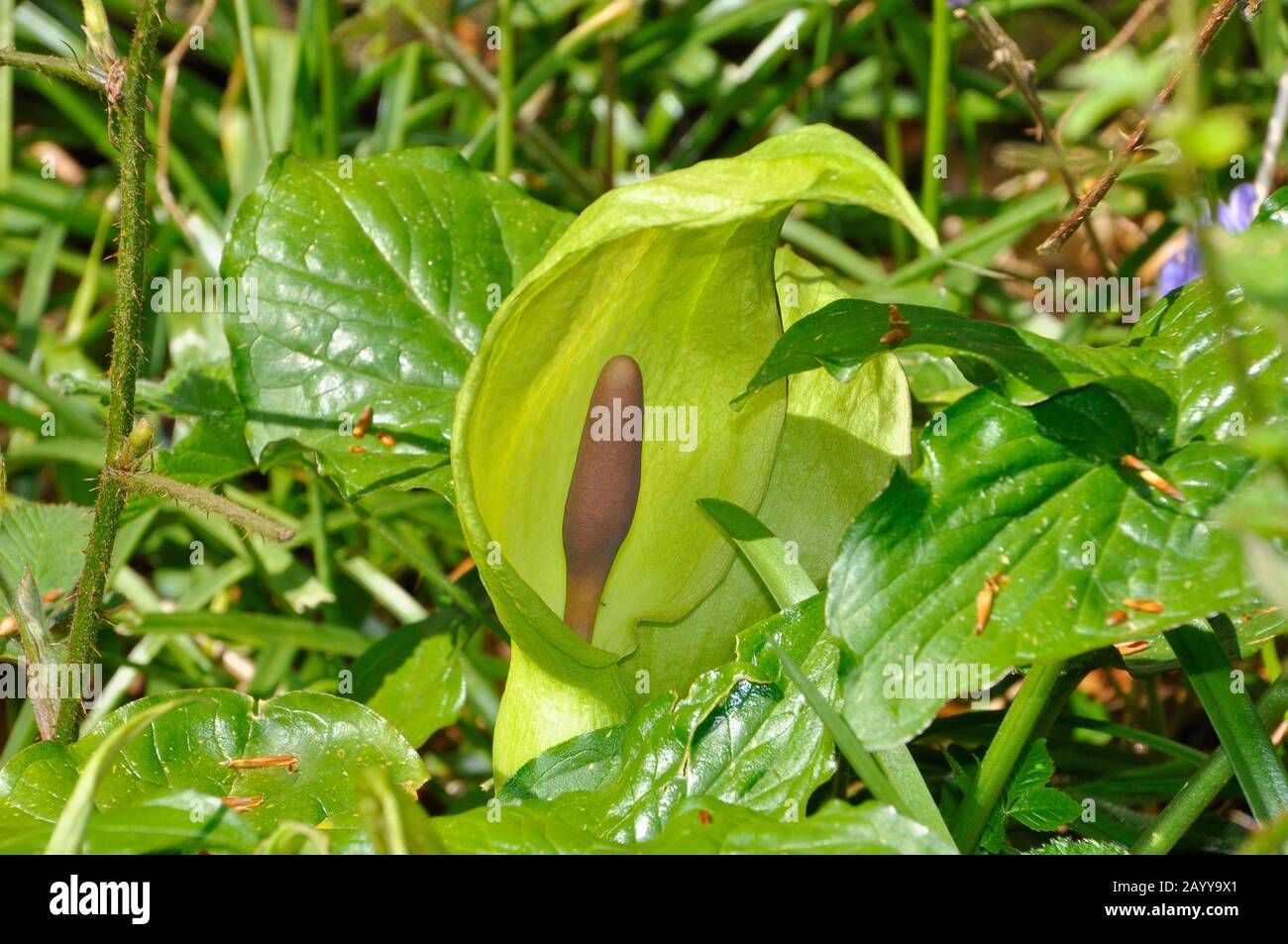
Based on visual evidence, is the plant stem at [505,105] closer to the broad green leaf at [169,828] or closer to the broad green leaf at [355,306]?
the broad green leaf at [355,306]

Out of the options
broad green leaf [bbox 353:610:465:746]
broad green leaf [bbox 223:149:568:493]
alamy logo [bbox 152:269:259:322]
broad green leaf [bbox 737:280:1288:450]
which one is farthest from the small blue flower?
alamy logo [bbox 152:269:259:322]

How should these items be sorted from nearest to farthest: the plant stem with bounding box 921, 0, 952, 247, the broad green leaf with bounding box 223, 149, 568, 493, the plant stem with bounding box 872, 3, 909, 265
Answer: the broad green leaf with bounding box 223, 149, 568, 493, the plant stem with bounding box 921, 0, 952, 247, the plant stem with bounding box 872, 3, 909, 265

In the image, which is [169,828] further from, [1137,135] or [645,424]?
[1137,135]

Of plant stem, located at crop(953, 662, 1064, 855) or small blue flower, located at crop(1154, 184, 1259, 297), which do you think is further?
small blue flower, located at crop(1154, 184, 1259, 297)

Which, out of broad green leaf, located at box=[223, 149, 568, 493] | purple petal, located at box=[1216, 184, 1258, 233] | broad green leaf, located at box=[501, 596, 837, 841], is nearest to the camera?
broad green leaf, located at box=[501, 596, 837, 841]

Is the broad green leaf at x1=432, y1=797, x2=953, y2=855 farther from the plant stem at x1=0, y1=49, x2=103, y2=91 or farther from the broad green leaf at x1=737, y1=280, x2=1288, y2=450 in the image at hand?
the plant stem at x1=0, y1=49, x2=103, y2=91

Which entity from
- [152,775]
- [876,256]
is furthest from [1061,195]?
[152,775]
